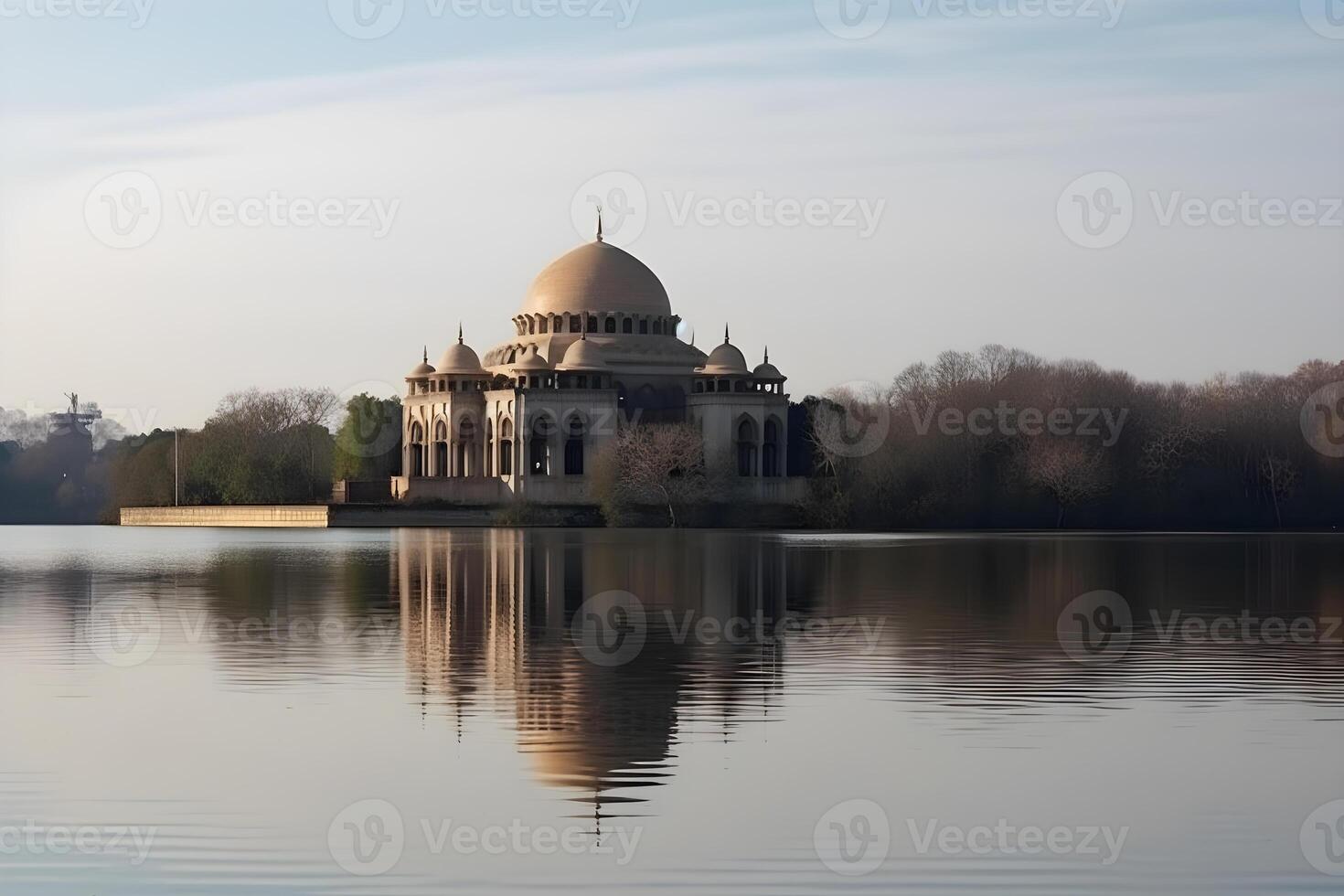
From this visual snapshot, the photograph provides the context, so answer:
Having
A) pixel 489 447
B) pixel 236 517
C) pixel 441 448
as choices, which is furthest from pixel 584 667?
pixel 441 448

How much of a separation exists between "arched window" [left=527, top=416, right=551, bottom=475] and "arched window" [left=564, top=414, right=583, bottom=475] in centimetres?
79

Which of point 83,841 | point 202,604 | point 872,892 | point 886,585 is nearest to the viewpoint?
point 872,892

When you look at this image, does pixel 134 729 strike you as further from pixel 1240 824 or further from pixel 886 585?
pixel 886 585

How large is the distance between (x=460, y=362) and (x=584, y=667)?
62871mm

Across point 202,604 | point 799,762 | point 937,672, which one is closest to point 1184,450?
point 202,604

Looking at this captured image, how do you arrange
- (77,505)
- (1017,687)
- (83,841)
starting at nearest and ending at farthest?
(83,841), (1017,687), (77,505)

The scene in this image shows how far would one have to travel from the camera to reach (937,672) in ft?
50.0

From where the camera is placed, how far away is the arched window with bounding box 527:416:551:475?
7150 cm

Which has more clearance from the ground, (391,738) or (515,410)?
(515,410)

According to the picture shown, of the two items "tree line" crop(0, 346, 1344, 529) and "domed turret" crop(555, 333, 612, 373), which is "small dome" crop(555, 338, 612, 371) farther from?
"tree line" crop(0, 346, 1344, 529)

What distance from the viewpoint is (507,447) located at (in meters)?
73.0

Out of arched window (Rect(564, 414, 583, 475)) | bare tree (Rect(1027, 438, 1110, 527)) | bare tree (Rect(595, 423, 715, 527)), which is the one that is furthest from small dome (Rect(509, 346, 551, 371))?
bare tree (Rect(1027, 438, 1110, 527))

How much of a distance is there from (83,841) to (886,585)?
18.9m

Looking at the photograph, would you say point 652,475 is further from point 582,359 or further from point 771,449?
point 771,449
